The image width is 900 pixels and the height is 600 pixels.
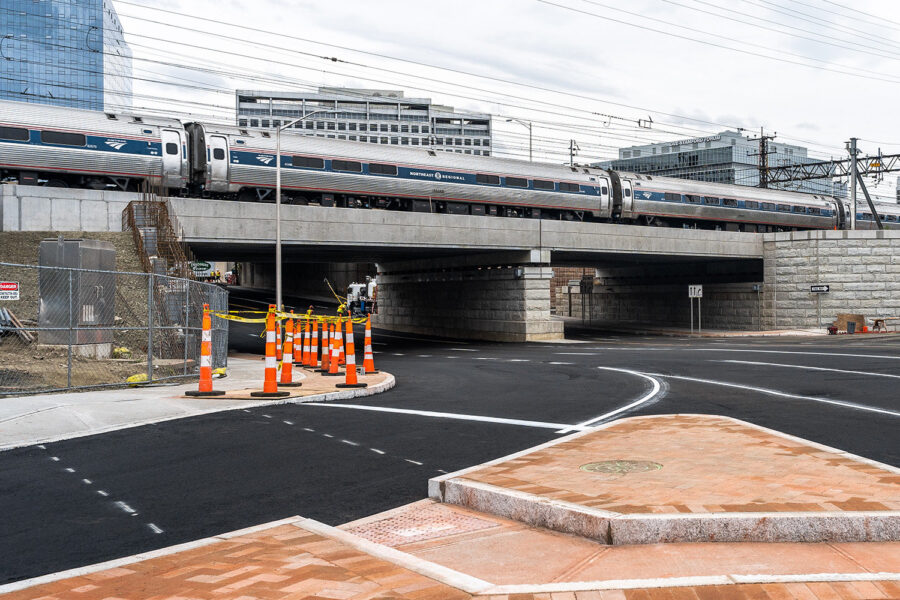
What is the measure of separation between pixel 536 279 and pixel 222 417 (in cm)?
2564

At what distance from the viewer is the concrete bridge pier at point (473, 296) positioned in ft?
118

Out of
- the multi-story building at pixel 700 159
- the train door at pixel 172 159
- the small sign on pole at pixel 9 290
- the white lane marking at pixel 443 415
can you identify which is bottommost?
the white lane marking at pixel 443 415

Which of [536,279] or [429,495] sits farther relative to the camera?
[536,279]

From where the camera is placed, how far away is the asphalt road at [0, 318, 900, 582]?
19.3 ft

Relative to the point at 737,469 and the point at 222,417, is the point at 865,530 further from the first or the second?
the point at 222,417

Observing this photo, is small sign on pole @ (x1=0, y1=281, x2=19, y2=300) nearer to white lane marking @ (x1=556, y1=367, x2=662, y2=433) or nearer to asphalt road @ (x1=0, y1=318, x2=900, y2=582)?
asphalt road @ (x1=0, y1=318, x2=900, y2=582)

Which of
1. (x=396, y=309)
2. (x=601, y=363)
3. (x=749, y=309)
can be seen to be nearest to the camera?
(x=601, y=363)

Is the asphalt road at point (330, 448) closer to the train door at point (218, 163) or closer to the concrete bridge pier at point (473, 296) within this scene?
the train door at point (218, 163)

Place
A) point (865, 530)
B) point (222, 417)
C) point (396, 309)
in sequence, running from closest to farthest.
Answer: point (865, 530) < point (222, 417) < point (396, 309)

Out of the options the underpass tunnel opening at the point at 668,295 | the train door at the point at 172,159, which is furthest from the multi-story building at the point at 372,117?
the train door at the point at 172,159

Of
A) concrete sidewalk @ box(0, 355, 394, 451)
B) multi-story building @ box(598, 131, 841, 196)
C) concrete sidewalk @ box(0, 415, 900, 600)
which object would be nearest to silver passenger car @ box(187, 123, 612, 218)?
concrete sidewalk @ box(0, 355, 394, 451)

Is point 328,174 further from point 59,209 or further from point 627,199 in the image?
point 627,199

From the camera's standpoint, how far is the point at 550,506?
535 centimetres

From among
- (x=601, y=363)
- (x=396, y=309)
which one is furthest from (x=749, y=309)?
(x=601, y=363)
